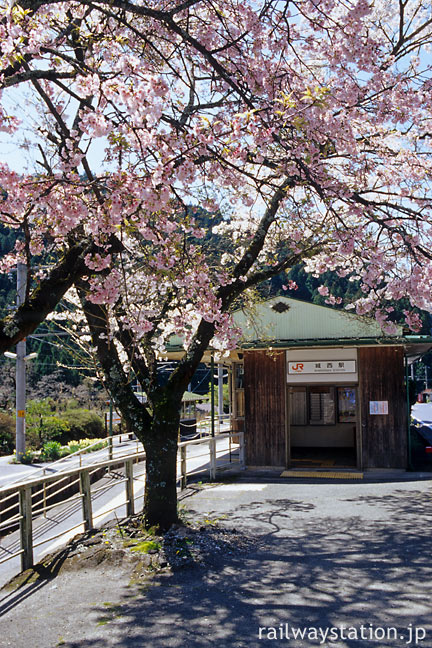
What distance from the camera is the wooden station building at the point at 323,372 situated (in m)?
15.3

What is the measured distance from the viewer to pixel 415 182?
8.77m

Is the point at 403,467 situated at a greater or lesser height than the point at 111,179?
lesser

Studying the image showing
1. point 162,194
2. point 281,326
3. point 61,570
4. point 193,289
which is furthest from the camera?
point 281,326

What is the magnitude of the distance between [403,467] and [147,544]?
9.72m

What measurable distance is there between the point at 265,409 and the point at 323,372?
1.84m

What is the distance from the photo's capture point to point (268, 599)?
530 cm

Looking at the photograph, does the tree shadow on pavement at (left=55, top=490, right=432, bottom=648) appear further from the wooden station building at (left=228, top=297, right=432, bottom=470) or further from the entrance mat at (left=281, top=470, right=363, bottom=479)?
the wooden station building at (left=228, top=297, right=432, bottom=470)

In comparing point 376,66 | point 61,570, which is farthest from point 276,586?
point 376,66

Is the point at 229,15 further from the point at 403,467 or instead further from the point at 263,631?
the point at 403,467

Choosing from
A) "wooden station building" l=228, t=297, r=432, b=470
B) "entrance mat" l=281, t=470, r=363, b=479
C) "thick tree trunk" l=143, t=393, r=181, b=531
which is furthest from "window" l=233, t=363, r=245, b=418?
"thick tree trunk" l=143, t=393, r=181, b=531

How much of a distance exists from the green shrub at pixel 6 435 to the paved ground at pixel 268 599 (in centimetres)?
2331

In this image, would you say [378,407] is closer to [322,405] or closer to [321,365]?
[321,365]

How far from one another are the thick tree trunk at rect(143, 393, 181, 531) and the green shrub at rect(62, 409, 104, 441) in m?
23.5

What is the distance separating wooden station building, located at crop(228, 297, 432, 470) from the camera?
1527cm
